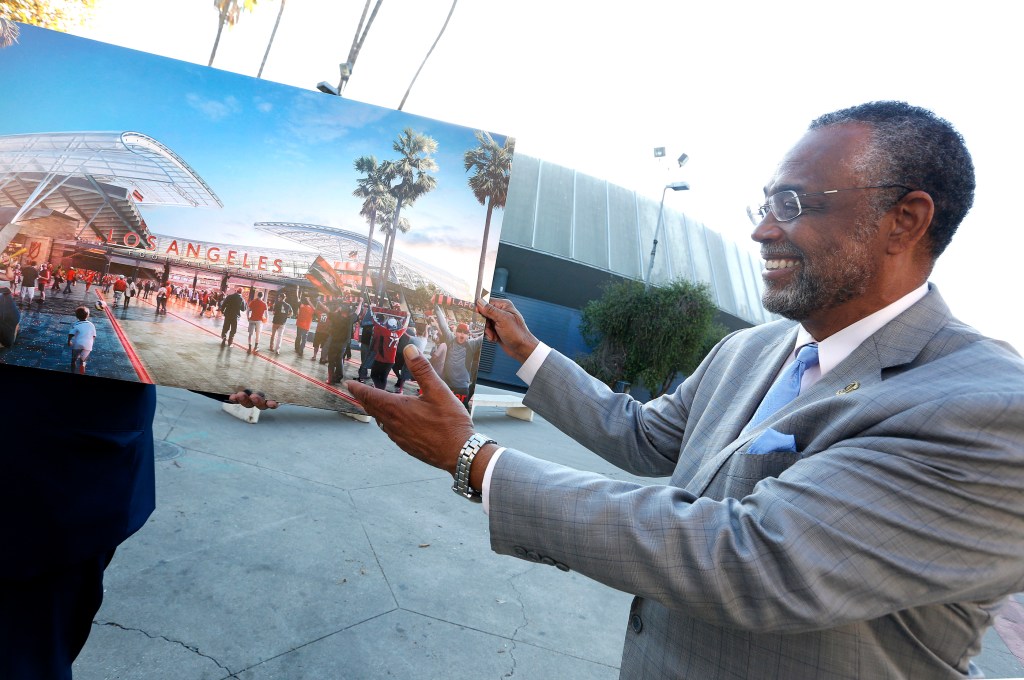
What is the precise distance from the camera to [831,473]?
3.58ft

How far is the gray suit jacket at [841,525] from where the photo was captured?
3.41 feet

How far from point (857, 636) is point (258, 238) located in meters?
1.92

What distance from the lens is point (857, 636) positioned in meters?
1.21

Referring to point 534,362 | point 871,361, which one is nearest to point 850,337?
point 871,361

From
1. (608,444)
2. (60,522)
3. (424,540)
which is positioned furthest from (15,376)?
(424,540)

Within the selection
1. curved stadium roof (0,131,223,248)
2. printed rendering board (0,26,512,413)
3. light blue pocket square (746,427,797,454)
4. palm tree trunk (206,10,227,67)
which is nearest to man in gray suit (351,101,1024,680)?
light blue pocket square (746,427,797,454)

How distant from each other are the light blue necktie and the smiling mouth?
0.22 m

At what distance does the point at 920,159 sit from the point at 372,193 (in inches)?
60.0

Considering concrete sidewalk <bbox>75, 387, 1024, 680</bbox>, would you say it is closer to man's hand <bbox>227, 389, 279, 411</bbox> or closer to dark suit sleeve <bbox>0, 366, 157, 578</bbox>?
dark suit sleeve <bbox>0, 366, 157, 578</bbox>

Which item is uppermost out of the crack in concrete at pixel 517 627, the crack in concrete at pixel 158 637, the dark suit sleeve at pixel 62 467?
the dark suit sleeve at pixel 62 467

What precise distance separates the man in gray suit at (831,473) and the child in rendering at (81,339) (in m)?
0.87

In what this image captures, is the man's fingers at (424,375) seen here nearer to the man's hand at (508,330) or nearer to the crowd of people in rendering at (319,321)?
the crowd of people in rendering at (319,321)

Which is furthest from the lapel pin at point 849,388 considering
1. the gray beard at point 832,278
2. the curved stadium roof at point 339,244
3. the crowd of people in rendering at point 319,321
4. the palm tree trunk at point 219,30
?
A: the palm tree trunk at point 219,30

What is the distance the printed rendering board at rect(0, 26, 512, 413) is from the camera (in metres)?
1.78
